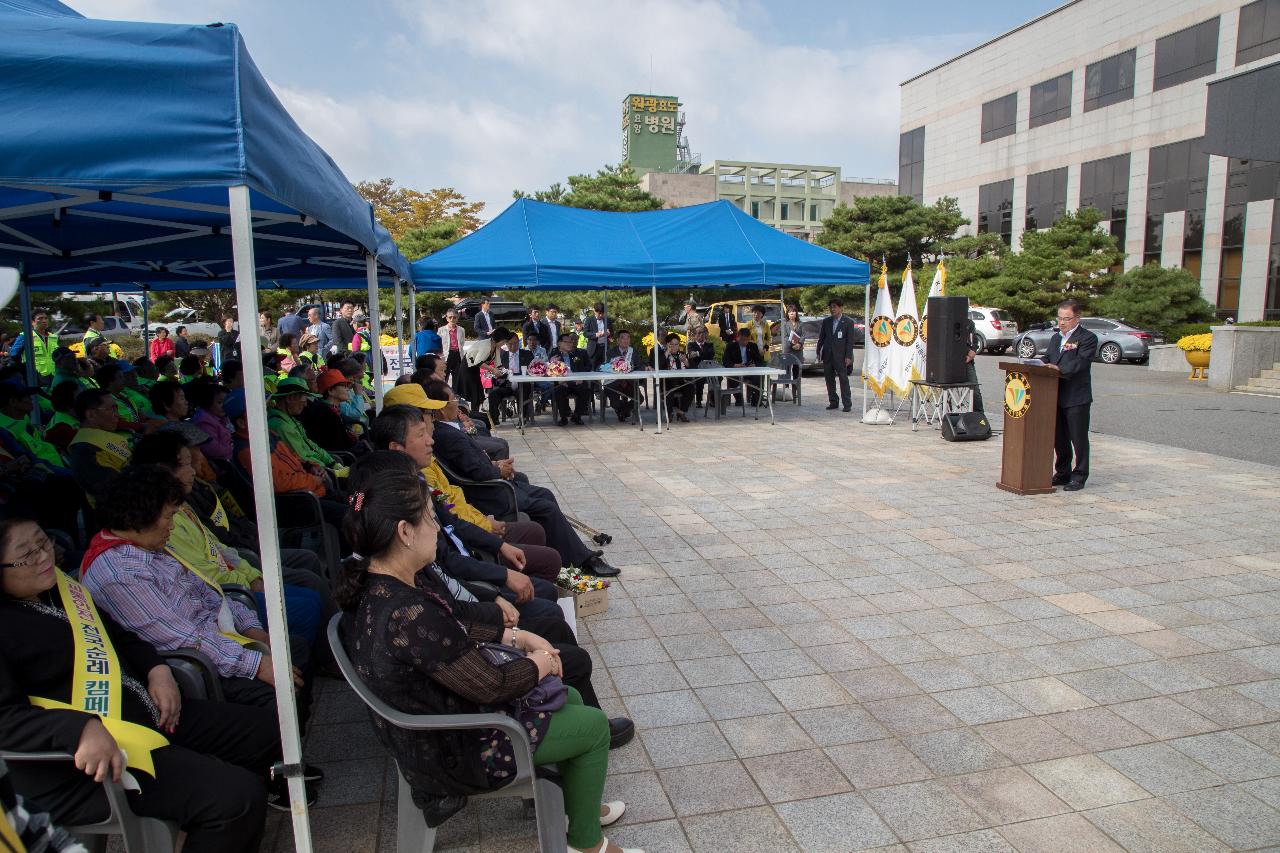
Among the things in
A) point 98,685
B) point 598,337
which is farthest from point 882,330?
point 98,685

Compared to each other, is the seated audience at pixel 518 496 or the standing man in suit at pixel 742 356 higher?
the standing man in suit at pixel 742 356

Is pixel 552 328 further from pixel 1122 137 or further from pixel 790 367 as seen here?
pixel 1122 137

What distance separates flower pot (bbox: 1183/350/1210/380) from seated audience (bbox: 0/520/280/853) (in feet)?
68.5

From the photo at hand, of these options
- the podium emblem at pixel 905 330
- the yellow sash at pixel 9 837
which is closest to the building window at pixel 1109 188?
the podium emblem at pixel 905 330

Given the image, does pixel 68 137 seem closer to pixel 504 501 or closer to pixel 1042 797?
pixel 504 501

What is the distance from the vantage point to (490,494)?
16.2 ft

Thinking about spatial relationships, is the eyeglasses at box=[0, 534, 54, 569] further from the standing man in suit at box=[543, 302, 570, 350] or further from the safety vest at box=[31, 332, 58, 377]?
the standing man in suit at box=[543, 302, 570, 350]

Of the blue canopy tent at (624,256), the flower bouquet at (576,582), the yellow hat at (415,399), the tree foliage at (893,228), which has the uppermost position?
the tree foliage at (893,228)

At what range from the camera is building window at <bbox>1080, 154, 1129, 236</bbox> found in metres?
34.0

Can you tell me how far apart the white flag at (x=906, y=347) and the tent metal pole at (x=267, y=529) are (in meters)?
10.5

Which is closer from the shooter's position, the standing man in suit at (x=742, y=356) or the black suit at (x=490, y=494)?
the black suit at (x=490, y=494)

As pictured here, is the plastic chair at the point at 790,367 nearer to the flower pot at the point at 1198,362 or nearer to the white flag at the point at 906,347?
the white flag at the point at 906,347

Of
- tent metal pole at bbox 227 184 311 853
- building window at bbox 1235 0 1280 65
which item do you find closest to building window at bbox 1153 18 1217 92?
building window at bbox 1235 0 1280 65

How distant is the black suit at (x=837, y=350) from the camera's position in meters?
13.2
